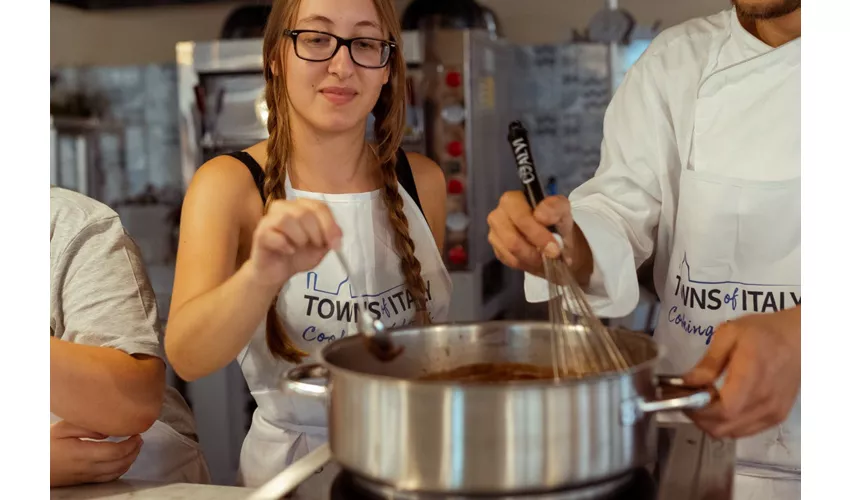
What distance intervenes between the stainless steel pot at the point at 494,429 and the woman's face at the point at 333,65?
447 millimetres

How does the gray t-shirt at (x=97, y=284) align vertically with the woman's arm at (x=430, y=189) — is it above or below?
below

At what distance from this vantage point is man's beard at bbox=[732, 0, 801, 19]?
3.04 ft

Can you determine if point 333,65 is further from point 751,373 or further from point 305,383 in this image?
point 751,373

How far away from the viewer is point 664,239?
3.56 ft

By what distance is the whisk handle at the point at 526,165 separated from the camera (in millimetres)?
788

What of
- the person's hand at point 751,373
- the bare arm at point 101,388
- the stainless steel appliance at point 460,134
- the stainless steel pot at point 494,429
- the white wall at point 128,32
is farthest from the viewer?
A: the white wall at point 128,32

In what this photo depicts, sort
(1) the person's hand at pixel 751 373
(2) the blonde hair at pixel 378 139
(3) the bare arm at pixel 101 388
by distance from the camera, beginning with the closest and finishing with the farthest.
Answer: (1) the person's hand at pixel 751 373 → (3) the bare arm at pixel 101 388 → (2) the blonde hair at pixel 378 139

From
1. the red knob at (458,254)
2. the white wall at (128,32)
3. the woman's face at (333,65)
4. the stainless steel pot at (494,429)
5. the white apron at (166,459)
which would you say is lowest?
the white apron at (166,459)

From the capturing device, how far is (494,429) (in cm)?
58

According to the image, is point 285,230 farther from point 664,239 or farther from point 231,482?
point 231,482

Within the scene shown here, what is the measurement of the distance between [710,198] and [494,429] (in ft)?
1.82

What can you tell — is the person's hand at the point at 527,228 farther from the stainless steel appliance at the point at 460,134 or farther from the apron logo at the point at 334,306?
the stainless steel appliance at the point at 460,134

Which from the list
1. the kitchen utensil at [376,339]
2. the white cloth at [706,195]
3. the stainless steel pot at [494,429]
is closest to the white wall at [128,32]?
the white cloth at [706,195]

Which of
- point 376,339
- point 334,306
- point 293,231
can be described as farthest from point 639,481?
point 334,306
